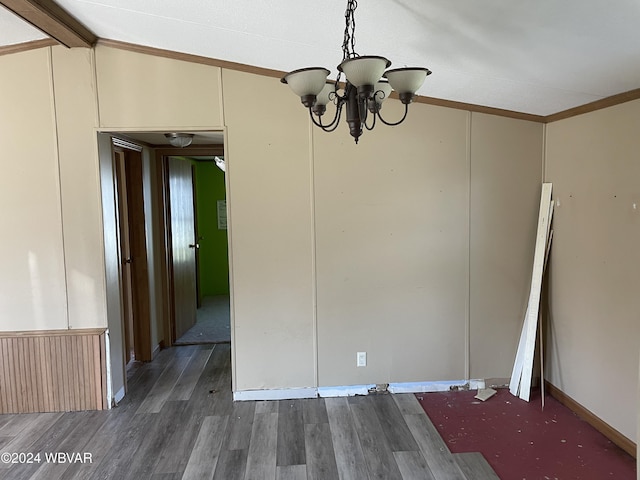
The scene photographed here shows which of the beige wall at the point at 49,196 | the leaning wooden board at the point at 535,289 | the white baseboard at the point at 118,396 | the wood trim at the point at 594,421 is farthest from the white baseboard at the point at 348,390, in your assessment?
the beige wall at the point at 49,196

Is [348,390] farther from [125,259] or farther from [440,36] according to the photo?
[440,36]

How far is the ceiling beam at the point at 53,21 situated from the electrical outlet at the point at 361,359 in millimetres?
2974

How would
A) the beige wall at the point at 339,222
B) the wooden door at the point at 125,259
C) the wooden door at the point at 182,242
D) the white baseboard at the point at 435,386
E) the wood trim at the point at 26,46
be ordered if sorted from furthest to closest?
the wooden door at the point at 182,242 < the wooden door at the point at 125,259 < the white baseboard at the point at 435,386 < the beige wall at the point at 339,222 < the wood trim at the point at 26,46

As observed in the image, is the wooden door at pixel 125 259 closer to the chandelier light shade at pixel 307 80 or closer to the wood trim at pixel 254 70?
the wood trim at pixel 254 70

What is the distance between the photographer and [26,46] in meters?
2.97

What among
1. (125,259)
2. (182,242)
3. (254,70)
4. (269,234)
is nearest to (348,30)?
(254,70)

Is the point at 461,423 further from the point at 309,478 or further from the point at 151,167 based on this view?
the point at 151,167

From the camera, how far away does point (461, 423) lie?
294cm

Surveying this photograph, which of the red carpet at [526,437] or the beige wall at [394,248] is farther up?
the beige wall at [394,248]

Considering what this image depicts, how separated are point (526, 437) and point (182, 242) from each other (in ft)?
12.4

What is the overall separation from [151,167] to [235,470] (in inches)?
117

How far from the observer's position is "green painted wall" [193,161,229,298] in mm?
7078

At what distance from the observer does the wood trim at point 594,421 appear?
2.57m

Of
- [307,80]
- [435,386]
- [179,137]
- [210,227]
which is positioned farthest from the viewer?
[210,227]
